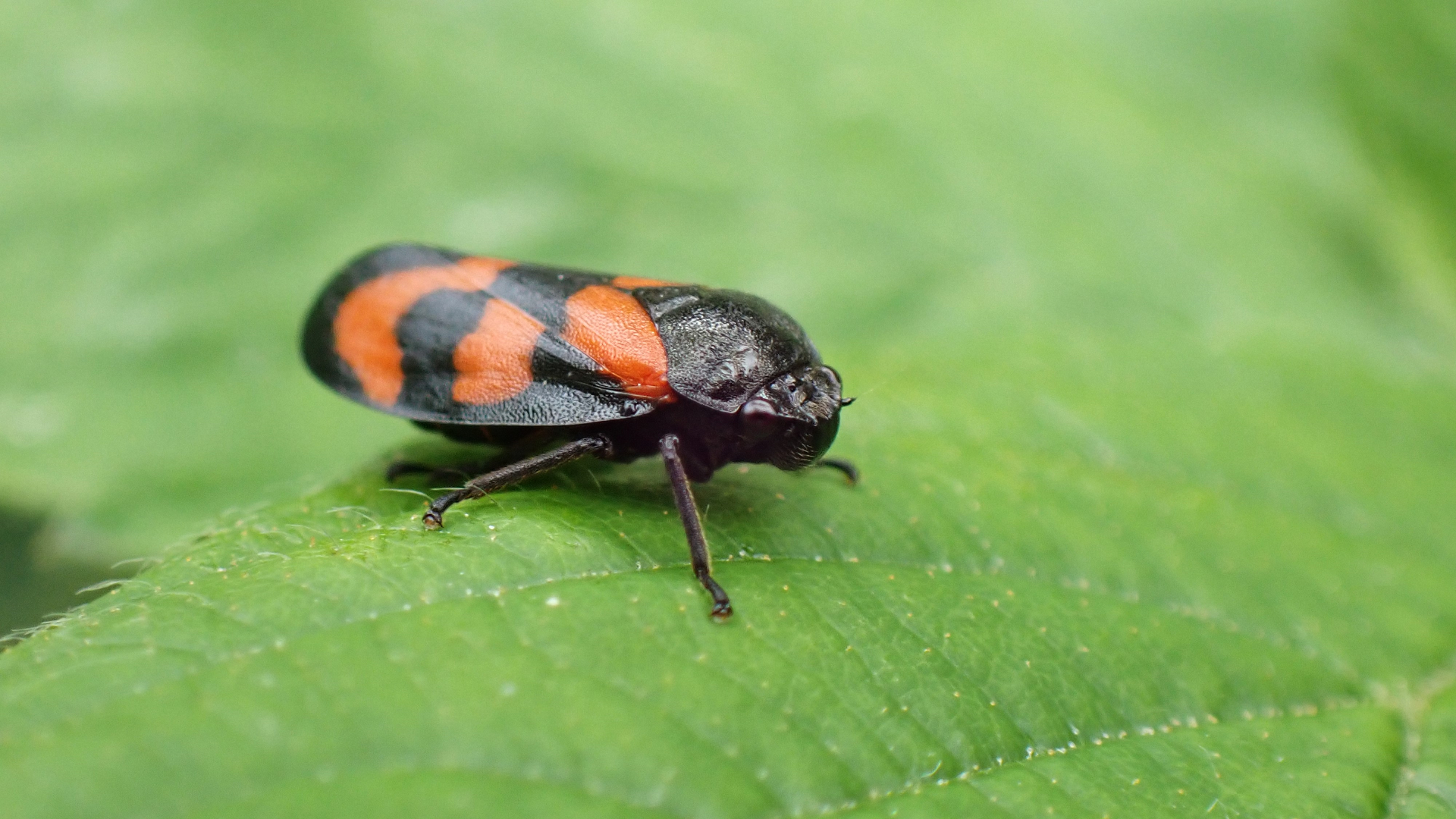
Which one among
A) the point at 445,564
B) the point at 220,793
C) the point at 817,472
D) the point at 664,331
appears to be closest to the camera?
the point at 220,793

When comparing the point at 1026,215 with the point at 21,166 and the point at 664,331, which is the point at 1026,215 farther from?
the point at 21,166

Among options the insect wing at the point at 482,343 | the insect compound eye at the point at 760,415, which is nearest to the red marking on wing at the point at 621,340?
the insect wing at the point at 482,343

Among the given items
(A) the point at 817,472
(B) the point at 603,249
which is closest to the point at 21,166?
(B) the point at 603,249

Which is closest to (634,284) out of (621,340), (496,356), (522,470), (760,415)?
(621,340)

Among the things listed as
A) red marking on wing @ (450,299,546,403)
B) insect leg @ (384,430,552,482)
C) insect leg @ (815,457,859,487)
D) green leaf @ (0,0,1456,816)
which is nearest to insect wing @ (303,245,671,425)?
red marking on wing @ (450,299,546,403)

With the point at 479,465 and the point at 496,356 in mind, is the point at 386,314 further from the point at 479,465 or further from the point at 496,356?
the point at 479,465

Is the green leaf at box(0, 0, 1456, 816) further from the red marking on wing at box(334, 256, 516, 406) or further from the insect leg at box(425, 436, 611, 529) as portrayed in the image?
the red marking on wing at box(334, 256, 516, 406)
